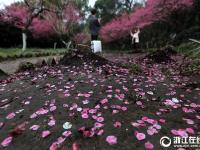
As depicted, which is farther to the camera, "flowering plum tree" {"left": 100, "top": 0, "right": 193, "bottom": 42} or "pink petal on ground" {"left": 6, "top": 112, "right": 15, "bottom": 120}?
"flowering plum tree" {"left": 100, "top": 0, "right": 193, "bottom": 42}

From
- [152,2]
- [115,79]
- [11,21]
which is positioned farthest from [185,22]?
[115,79]

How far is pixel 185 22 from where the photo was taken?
17375 millimetres

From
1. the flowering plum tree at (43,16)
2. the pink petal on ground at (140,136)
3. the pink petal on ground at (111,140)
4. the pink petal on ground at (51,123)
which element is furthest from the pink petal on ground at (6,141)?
the flowering plum tree at (43,16)

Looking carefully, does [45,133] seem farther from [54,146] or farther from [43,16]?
[43,16]

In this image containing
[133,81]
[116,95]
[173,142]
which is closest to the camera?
[173,142]

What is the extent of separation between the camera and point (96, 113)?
338 centimetres

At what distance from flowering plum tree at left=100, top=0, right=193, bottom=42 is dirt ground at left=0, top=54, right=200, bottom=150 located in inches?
454

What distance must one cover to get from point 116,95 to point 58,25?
14723 mm

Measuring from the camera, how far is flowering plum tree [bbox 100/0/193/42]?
50.3 feet

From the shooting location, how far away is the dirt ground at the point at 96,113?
108 inches

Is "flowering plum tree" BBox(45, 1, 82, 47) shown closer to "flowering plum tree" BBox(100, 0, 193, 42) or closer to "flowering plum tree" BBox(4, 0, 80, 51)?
"flowering plum tree" BBox(4, 0, 80, 51)

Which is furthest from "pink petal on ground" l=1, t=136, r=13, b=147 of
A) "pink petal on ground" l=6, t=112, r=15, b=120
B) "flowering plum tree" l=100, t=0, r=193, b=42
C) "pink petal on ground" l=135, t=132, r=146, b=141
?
"flowering plum tree" l=100, t=0, r=193, b=42

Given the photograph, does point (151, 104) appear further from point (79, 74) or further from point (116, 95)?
point (79, 74)

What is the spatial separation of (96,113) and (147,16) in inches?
568
